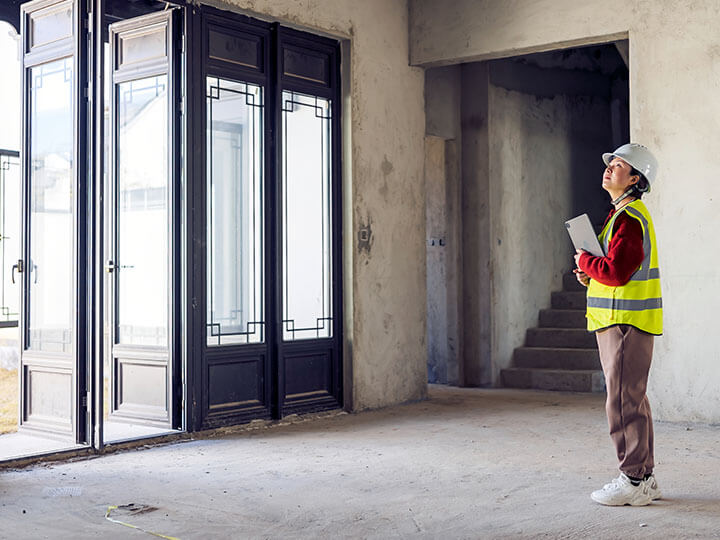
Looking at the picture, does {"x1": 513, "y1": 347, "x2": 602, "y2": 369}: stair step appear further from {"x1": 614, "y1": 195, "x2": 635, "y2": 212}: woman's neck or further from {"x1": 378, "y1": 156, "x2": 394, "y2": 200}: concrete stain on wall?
{"x1": 614, "y1": 195, "x2": 635, "y2": 212}: woman's neck

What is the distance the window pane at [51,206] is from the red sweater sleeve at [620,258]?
3.06 m

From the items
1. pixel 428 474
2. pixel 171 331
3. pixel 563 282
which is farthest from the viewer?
pixel 563 282

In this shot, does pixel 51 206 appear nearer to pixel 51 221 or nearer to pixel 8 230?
pixel 51 221

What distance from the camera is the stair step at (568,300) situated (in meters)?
8.87

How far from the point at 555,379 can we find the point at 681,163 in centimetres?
264

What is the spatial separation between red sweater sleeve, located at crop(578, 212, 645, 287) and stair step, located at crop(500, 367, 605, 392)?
14.1 ft

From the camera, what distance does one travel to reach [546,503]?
12.9ft

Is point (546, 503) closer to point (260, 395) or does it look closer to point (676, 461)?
point (676, 461)

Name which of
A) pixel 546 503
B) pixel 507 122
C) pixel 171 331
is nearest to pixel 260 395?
pixel 171 331

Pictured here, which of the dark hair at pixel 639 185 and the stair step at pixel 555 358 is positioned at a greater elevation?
the dark hair at pixel 639 185

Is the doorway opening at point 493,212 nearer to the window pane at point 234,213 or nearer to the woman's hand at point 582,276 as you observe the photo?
the window pane at point 234,213

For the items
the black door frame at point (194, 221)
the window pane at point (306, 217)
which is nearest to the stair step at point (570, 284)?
the black door frame at point (194, 221)

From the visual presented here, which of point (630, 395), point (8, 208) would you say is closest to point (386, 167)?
point (630, 395)

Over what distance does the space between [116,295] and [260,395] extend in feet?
4.12
